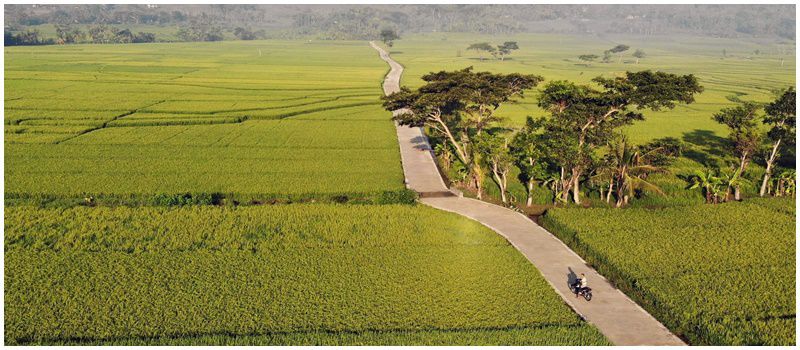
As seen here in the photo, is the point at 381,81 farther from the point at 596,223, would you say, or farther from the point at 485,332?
the point at 485,332

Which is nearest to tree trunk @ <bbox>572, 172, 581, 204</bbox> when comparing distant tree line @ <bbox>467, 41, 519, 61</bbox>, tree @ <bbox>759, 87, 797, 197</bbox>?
tree @ <bbox>759, 87, 797, 197</bbox>

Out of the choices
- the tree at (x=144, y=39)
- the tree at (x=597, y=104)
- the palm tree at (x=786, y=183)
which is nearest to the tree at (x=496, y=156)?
the tree at (x=597, y=104)

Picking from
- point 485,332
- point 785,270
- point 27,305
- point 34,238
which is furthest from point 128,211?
point 785,270

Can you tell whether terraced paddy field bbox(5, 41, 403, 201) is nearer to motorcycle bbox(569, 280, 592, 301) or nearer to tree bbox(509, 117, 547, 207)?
tree bbox(509, 117, 547, 207)

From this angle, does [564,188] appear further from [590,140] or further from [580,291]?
[580,291]

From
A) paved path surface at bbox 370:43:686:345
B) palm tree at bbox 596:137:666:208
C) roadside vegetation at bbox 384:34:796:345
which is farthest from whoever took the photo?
palm tree at bbox 596:137:666:208
